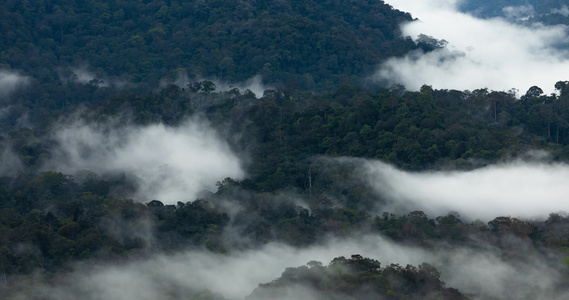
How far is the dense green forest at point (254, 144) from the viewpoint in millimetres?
36406

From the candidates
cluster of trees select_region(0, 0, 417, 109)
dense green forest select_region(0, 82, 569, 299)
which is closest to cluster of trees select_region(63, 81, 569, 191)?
dense green forest select_region(0, 82, 569, 299)

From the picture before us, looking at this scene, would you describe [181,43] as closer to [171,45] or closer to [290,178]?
[171,45]

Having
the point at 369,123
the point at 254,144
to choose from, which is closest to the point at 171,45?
the point at 254,144

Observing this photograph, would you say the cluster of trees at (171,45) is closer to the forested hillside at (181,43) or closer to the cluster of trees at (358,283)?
the forested hillside at (181,43)

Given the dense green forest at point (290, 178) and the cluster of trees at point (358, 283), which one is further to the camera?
the dense green forest at point (290, 178)

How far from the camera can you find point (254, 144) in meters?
53.1

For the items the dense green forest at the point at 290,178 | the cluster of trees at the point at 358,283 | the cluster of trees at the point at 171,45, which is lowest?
the cluster of trees at the point at 358,283

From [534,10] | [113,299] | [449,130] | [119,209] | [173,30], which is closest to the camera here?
[113,299]

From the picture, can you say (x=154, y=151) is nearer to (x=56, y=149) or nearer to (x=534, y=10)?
(x=56, y=149)

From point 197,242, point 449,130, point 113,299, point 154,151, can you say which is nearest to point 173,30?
point 154,151

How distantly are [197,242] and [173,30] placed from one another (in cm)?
3759

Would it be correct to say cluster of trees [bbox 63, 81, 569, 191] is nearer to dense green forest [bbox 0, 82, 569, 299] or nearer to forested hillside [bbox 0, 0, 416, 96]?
dense green forest [bbox 0, 82, 569, 299]

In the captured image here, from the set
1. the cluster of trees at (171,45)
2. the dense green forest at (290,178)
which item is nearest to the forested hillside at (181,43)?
the cluster of trees at (171,45)

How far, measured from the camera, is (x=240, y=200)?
4466 centimetres
